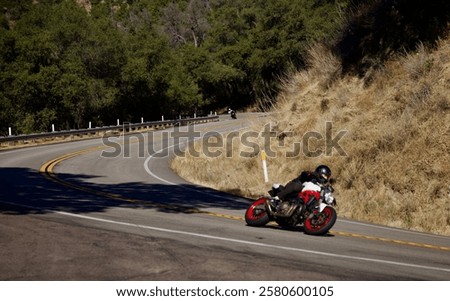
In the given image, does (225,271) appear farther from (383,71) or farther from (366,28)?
(366,28)

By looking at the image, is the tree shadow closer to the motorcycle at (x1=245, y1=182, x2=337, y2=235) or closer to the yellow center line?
the yellow center line

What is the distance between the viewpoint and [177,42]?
103 metres

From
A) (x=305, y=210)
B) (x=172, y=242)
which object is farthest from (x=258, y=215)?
(x=172, y=242)

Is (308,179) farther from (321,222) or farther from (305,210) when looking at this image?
(321,222)

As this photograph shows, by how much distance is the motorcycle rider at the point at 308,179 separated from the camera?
10789 millimetres

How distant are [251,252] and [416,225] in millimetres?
7059

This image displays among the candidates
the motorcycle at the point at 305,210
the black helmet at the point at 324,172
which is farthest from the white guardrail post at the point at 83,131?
the black helmet at the point at 324,172

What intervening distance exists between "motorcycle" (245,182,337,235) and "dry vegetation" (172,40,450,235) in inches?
172

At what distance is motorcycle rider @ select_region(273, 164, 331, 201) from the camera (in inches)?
425

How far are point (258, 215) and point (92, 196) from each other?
18.0ft

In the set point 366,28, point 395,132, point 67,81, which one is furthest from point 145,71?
point 395,132

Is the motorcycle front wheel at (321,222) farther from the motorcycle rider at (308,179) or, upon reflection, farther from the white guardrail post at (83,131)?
the white guardrail post at (83,131)

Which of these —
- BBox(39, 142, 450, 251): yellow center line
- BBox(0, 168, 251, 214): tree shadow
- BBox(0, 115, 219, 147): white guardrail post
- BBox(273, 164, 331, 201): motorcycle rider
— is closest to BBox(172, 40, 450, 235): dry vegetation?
BBox(0, 168, 251, 214): tree shadow

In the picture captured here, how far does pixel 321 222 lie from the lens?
34.5 ft
